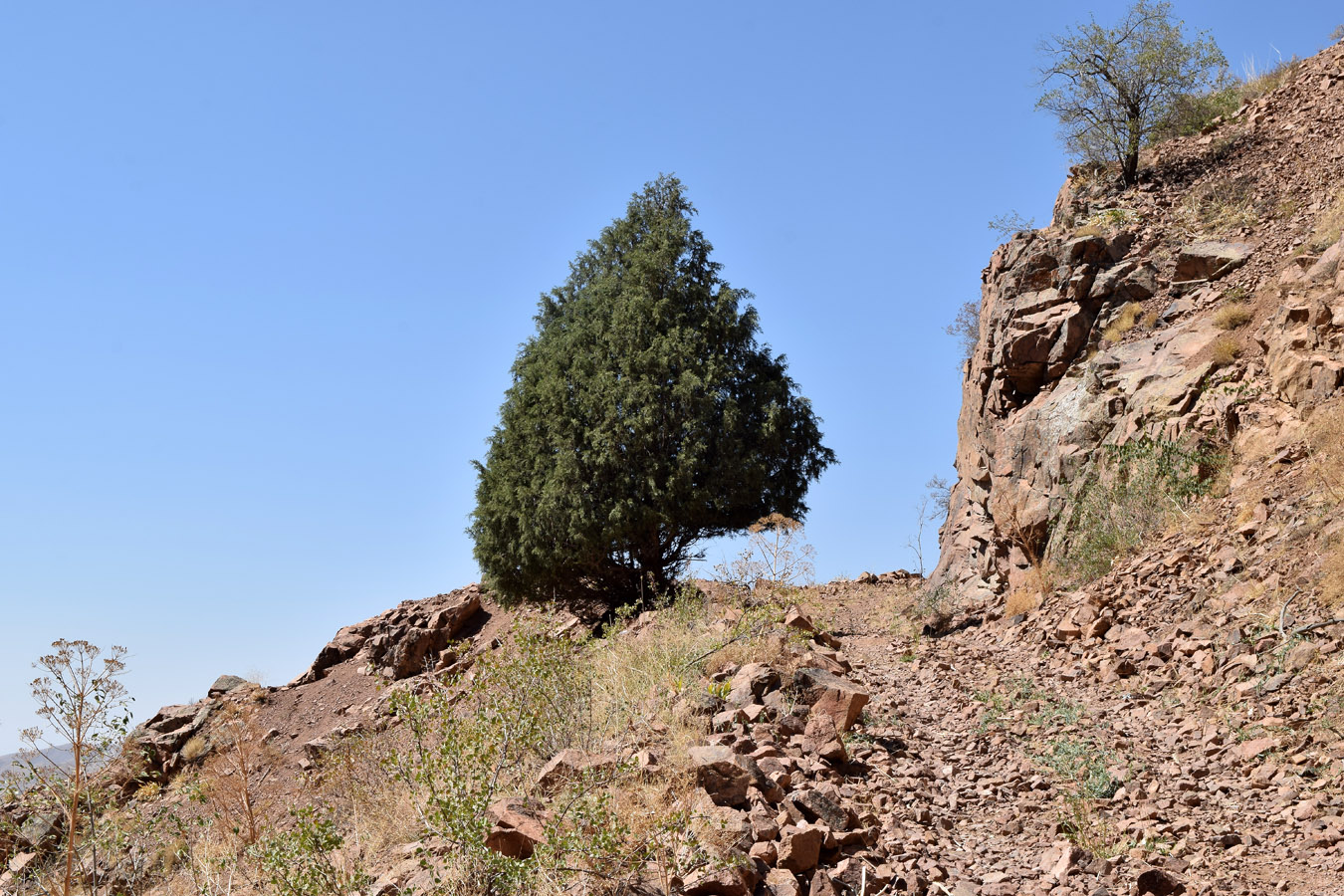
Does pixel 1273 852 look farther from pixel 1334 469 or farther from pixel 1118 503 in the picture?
pixel 1118 503

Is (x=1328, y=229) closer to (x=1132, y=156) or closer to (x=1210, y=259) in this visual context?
(x=1210, y=259)

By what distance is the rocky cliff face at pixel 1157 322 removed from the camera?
33.2ft

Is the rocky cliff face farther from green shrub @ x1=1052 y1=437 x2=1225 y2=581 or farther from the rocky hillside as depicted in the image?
green shrub @ x1=1052 y1=437 x2=1225 y2=581

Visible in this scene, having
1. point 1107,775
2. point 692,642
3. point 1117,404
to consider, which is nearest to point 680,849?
point 1107,775

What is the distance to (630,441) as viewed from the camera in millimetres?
16328

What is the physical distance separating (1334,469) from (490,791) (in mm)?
7503

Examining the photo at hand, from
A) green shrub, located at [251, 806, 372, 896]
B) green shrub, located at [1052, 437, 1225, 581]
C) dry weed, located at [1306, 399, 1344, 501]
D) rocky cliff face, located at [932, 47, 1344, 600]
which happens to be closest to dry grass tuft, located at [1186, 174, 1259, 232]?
rocky cliff face, located at [932, 47, 1344, 600]

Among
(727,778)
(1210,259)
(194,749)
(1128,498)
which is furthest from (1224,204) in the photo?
(194,749)

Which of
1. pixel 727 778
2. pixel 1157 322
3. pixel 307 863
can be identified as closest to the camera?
pixel 307 863

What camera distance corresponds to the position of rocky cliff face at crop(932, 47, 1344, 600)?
399 inches

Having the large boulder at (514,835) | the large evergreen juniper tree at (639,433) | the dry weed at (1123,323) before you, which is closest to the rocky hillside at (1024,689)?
the large boulder at (514,835)

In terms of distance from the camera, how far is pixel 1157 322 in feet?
41.2

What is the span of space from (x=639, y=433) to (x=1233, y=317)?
356 inches

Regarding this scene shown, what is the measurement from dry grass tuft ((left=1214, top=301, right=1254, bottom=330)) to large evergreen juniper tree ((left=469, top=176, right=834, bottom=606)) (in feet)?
23.8
